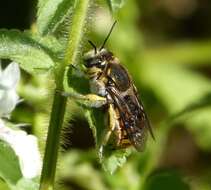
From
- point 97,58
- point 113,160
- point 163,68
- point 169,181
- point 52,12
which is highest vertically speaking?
point 52,12

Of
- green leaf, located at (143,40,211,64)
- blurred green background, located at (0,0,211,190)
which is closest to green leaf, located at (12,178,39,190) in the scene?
blurred green background, located at (0,0,211,190)

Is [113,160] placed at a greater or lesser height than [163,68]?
greater

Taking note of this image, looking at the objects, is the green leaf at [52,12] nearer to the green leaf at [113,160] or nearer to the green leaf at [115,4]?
the green leaf at [115,4]

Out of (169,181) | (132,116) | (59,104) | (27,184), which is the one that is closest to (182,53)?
(169,181)

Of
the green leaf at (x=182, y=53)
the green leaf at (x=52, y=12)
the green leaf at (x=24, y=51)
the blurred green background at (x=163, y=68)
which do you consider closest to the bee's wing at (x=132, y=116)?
the green leaf at (x=24, y=51)

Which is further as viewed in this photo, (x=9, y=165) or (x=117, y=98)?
(x=117, y=98)

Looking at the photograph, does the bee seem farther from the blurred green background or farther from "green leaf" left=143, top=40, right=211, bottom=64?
"green leaf" left=143, top=40, right=211, bottom=64

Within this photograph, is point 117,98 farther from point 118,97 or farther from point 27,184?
point 27,184
